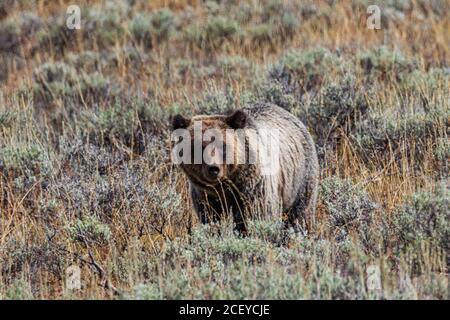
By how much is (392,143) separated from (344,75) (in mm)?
Answer: 1661

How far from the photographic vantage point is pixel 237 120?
664 cm

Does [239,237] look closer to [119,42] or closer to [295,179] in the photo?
[295,179]

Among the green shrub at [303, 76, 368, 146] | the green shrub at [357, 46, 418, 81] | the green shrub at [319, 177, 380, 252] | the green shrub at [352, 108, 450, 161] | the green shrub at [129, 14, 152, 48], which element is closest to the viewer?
the green shrub at [319, 177, 380, 252]

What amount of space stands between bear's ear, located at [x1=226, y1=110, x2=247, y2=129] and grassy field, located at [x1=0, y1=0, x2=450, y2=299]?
80 cm

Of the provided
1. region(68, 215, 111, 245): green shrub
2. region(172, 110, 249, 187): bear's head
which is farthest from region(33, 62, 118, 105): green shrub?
region(172, 110, 249, 187): bear's head

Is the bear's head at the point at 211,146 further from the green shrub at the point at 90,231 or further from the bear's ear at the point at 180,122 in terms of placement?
the green shrub at the point at 90,231

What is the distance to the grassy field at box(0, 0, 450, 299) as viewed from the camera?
19.2 feet

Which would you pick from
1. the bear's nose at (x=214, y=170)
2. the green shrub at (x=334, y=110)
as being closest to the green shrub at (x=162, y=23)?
the green shrub at (x=334, y=110)

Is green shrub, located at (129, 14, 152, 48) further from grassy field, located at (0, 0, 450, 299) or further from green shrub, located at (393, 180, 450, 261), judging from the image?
green shrub, located at (393, 180, 450, 261)

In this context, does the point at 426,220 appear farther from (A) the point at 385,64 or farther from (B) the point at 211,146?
(A) the point at 385,64

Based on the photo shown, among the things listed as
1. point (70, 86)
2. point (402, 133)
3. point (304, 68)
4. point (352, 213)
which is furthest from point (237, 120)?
point (70, 86)

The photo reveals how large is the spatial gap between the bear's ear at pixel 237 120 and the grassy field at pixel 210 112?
0.80 m

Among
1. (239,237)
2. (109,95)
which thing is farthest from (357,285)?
(109,95)

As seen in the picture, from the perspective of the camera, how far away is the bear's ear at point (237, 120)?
6625 mm
